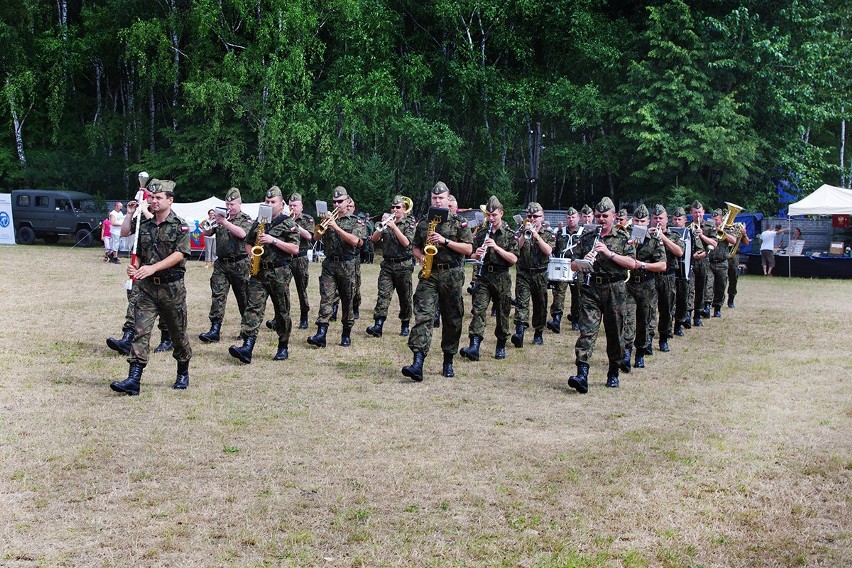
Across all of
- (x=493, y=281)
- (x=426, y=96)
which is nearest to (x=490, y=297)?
(x=493, y=281)

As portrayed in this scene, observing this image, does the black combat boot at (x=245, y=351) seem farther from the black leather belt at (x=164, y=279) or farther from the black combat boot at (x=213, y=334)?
the black leather belt at (x=164, y=279)

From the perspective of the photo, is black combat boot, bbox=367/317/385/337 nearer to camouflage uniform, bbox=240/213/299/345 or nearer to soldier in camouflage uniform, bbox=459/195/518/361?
soldier in camouflage uniform, bbox=459/195/518/361

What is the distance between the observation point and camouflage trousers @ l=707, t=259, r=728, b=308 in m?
18.9

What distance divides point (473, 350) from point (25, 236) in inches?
1125

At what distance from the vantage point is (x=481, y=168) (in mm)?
40781

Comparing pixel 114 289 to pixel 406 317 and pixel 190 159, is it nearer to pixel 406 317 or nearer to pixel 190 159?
pixel 406 317

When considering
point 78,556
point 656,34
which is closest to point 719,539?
point 78,556

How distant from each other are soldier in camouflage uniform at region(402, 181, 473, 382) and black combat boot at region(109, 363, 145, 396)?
305cm

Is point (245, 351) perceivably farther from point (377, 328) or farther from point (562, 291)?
point (562, 291)

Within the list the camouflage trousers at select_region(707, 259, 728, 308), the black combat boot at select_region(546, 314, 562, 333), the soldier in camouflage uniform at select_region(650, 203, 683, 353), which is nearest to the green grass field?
the soldier in camouflage uniform at select_region(650, 203, 683, 353)

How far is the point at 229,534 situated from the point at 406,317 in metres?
9.47

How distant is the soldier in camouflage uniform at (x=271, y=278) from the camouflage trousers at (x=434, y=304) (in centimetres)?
188

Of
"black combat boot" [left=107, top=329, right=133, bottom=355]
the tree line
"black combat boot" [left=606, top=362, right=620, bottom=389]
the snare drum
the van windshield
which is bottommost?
"black combat boot" [left=606, top=362, right=620, bottom=389]

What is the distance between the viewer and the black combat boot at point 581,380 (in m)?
10.9
